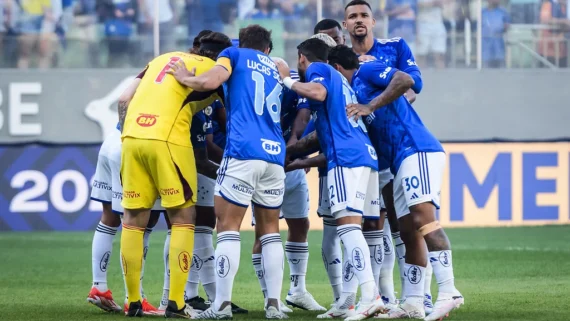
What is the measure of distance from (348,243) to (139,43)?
12644 mm

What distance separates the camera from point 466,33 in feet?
66.5

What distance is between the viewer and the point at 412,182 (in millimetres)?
7605

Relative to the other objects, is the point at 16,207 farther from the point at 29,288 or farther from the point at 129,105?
the point at 129,105

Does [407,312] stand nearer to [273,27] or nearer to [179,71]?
[179,71]

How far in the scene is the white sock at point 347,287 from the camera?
7902 mm

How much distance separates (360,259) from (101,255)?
7.65ft

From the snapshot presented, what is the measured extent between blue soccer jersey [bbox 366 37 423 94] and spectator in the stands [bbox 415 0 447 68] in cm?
1152

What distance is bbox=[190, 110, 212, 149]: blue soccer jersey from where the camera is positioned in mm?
8352

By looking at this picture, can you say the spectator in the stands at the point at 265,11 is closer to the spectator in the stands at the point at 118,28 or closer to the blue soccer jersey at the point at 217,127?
the spectator in the stands at the point at 118,28

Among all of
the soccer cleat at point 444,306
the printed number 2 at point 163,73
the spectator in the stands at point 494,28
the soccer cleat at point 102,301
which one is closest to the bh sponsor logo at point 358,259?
the soccer cleat at point 444,306

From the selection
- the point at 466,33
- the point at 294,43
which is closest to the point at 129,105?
the point at 294,43

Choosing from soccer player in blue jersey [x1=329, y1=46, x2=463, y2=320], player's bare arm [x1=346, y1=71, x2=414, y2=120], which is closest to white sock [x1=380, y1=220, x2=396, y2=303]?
soccer player in blue jersey [x1=329, y1=46, x2=463, y2=320]

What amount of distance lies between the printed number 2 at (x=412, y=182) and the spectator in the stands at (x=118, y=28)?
12608 millimetres

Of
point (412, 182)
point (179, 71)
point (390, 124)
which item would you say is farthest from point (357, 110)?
point (179, 71)
